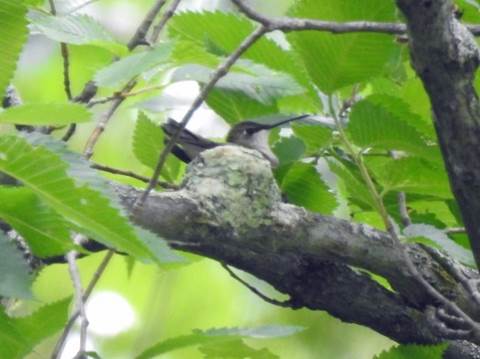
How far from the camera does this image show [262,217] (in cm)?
237

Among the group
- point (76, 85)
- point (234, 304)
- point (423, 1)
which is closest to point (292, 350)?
point (234, 304)

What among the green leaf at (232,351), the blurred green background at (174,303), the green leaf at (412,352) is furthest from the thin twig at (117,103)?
the blurred green background at (174,303)

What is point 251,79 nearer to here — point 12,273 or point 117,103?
point 117,103

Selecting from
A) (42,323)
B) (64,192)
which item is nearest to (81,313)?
(42,323)

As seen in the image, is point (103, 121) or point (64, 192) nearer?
point (64, 192)

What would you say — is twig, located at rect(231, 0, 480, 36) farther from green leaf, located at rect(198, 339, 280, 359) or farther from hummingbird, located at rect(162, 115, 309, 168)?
green leaf, located at rect(198, 339, 280, 359)

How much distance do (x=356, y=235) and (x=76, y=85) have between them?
4.94ft

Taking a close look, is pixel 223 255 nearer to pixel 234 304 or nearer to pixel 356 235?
pixel 356 235

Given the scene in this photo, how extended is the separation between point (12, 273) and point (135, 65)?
557 millimetres

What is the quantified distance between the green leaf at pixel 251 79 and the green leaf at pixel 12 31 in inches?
18.4

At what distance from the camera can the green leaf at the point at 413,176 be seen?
2.57 m

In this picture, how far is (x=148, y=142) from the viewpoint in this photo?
274 centimetres

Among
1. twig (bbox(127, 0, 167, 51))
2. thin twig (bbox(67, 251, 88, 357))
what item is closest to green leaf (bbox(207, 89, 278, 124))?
twig (bbox(127, 0, 167, 51))

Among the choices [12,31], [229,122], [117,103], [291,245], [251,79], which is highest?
[12,31]
